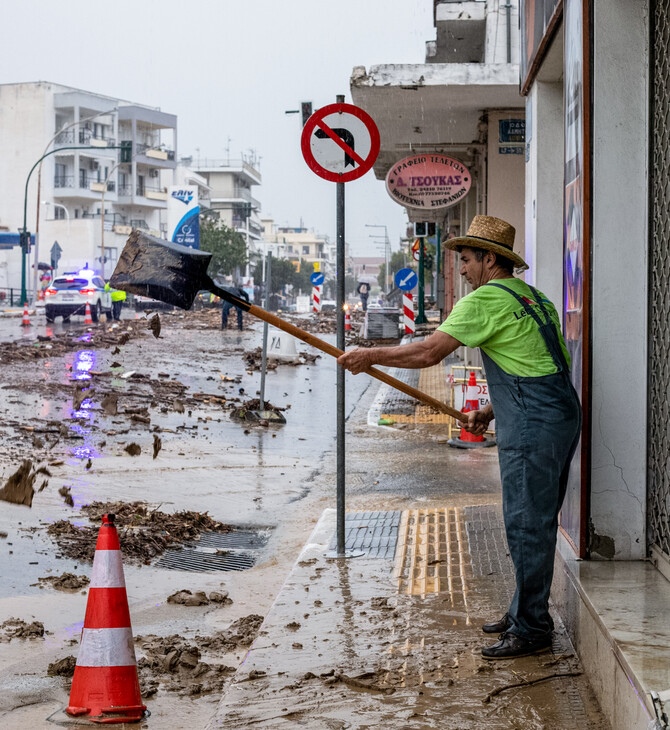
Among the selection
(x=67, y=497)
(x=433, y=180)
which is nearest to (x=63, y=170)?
(x=433, y=180)

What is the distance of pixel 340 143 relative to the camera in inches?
Result: 261

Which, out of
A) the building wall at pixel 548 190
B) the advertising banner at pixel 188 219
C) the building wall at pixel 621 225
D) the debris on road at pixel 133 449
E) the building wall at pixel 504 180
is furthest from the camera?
the advertising banner at pixel 188 219

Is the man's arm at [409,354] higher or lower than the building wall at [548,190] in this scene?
lower

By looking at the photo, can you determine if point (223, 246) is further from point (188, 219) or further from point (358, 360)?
point (358, 360)

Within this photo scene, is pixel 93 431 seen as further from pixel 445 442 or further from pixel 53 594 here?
pixel 53 594

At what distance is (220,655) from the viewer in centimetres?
495

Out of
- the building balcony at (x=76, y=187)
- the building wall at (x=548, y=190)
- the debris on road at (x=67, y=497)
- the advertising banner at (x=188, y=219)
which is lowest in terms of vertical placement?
the debris on road at (x=67, y=497)

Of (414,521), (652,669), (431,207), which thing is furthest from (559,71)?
(431,207)

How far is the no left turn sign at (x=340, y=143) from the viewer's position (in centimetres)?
661

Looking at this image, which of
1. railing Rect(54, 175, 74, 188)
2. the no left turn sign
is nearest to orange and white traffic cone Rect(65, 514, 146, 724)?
the no left turn sign

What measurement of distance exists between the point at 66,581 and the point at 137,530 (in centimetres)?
137

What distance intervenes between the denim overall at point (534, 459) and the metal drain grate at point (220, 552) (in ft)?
9.65

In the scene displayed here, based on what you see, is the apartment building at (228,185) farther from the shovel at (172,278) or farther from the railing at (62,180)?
the shovel at (172,278)

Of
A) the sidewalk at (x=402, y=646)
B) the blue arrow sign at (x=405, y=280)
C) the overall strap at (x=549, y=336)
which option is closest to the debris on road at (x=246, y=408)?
the sidewalk at (x=402, y=646)
